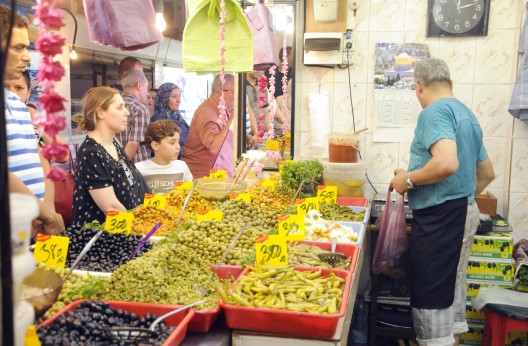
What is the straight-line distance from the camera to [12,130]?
294cm

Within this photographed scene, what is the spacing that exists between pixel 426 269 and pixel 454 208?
0.45 meters

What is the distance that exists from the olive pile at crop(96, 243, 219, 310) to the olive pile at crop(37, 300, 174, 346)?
12cm

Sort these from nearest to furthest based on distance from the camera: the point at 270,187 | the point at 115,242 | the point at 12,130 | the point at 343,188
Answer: the point at 115,242 → the point at 12,130 → the point at 270,187 → the point at 343,188

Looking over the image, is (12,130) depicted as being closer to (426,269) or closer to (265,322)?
(265,322)

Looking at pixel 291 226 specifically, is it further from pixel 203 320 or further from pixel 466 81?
pixel 466 81

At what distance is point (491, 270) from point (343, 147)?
1529mm

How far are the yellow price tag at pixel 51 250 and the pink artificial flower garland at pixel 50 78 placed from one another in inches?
34.1

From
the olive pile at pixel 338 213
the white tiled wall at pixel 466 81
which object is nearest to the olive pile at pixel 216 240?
the olive pile at pixel 338 213

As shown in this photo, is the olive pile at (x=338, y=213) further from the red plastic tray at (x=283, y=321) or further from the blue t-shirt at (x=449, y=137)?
the red plastic tray at (x=283, y=321)

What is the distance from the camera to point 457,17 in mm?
4605

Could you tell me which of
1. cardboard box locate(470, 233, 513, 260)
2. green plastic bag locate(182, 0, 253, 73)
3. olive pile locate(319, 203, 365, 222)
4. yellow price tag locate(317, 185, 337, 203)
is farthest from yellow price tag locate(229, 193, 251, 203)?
cardboard box locate(470, 233, 513, 260)

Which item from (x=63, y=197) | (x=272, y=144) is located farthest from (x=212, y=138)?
(x=63, y=197)

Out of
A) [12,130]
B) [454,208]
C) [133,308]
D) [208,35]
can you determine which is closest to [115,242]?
[133,308]

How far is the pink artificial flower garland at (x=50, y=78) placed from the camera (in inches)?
55.3
